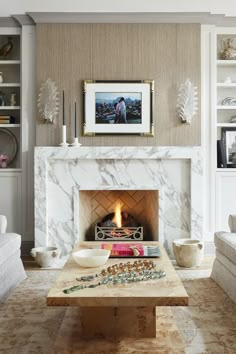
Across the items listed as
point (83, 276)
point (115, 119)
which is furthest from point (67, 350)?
point (115, 119)

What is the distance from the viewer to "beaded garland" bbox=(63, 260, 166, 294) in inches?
98.2

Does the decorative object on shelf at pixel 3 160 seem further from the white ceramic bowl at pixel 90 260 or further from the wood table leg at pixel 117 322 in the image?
the wood table leg at pixel 117 322

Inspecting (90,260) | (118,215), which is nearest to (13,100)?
(118,215)

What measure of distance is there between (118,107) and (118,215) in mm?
1206

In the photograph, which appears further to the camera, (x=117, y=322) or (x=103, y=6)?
(x=103, y=6)

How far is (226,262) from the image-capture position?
358 centimetres

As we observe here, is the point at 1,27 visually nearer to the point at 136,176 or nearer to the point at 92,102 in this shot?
the point at 92,102

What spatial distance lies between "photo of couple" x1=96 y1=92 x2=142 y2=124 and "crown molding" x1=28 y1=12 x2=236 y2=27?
0.79 metres

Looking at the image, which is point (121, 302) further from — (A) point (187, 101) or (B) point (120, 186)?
(A) point (187, 101)

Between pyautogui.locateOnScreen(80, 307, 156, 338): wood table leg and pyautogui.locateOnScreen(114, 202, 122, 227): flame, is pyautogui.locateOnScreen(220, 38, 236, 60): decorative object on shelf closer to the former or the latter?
pyautogui.locateOnScreen(114, 202, 122, 227): flame

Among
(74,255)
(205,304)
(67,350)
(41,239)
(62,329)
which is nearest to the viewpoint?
(67,350)

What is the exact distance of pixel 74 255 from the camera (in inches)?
114

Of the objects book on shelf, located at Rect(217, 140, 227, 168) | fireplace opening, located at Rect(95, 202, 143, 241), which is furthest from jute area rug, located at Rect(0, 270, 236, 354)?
book on shelf, located at Rect(217, 140, 227, 168)

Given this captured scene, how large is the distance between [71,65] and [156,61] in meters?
0.93
